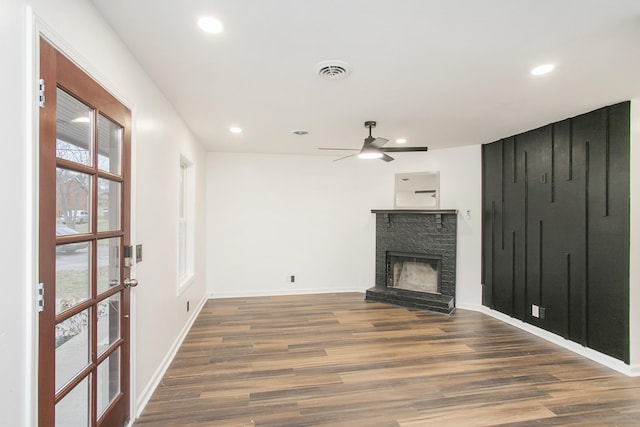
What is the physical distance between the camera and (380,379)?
107 inches

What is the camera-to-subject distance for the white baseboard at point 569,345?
285 centimetres

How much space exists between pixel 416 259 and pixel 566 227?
226 cm

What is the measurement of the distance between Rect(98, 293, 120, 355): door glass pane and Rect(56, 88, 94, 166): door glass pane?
816 millimetres

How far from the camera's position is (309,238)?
5.56m

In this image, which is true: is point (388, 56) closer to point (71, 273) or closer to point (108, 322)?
point (71, 273)

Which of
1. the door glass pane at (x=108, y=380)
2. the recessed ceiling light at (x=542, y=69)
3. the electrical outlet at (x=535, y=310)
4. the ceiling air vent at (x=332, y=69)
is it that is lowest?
the electrical outlet at (x=535, y=310)

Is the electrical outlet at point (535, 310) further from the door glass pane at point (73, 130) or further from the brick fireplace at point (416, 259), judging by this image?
the door glass pane at point (73, 130)

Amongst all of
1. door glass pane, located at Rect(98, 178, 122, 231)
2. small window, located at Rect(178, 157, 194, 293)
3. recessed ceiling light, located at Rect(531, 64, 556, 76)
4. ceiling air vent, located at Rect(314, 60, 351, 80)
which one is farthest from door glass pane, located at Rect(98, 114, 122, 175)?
recessed ceiling light, located at Rect(531, 64, 556, 76)

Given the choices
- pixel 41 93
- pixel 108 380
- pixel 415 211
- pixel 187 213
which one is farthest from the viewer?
pixel 415 211

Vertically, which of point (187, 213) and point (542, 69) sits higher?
point (542, 69)

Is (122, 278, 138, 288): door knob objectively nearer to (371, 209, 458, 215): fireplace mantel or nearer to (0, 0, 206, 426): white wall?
(0, 0, 206, 426): white wall

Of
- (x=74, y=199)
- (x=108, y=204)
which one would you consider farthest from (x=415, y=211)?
(x=74, y=199)

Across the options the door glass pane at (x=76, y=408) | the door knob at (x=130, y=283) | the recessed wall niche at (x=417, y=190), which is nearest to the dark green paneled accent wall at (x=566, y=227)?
the recessed wall niche at (x=417, y=190)

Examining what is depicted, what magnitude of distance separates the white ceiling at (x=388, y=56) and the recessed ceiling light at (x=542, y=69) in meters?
0.06
